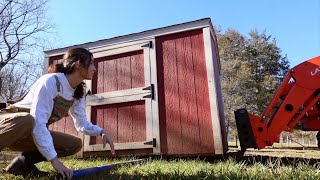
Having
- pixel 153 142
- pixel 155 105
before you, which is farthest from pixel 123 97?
pixel 153 142

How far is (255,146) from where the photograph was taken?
4293 millimetres

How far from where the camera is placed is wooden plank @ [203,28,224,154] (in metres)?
4.72

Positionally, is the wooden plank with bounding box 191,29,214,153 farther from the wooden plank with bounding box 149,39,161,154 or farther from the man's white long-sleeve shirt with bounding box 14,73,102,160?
the man's white long-sleeve shirt with bounding box 14,73,102,160

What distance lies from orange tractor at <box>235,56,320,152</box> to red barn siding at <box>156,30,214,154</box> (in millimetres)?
670

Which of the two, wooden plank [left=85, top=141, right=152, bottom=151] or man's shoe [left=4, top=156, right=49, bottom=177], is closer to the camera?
man's shoe [left=4, top=156, right=49, bottom=177]

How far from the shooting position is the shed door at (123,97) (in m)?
5.32

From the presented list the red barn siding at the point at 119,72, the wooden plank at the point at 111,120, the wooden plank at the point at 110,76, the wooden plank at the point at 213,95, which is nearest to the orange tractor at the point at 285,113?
the wooden plank at the point at 213,95

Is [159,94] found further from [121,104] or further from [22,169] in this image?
[22,169]

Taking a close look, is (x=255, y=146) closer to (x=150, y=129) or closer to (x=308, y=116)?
(x=308, y=116)

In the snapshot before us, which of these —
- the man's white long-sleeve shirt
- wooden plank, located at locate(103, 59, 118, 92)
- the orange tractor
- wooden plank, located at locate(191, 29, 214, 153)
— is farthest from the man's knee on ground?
wooden plank, located at locate(103, 59, 118, 92)

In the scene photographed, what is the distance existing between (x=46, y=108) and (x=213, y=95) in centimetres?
327

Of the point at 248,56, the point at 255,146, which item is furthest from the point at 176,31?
the point at 248,56

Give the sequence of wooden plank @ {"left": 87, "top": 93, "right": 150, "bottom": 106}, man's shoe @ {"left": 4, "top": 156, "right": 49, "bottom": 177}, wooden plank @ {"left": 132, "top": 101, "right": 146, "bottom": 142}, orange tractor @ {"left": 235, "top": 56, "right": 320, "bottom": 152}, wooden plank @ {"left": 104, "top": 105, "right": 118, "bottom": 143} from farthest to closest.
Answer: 1. wooden plank @ {"left": 104, "top": 105, "right": 118, "bottom": 143}
2. wooden plank @ {"left": 87, "top": 93, "right": 150, "bottom": 106}
3. wooden plank @ {"left": 132, "top": 101, "right": 146, "bottom": 142}
4. orange tractor @ {"left": 235, "top": 56, "right": 320, "bottom": 152}
5. man's shoe @ {"left": 4, "top": 156, "right": 49, "bottom": 177}

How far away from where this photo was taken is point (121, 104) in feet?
18.2
